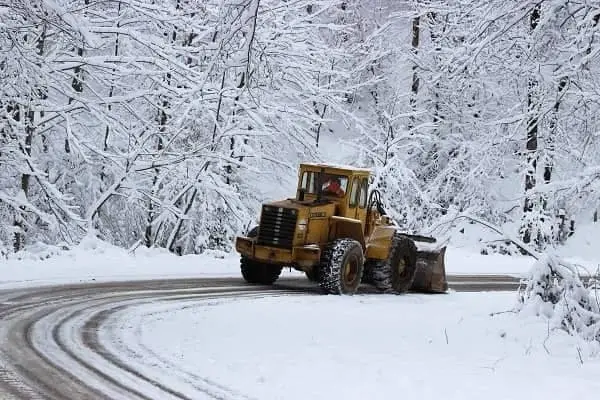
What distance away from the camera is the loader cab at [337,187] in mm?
16344

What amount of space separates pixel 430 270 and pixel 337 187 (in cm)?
284

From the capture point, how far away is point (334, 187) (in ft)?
53.9

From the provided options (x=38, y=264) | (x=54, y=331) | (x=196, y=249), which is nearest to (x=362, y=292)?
(x=38, y=264)

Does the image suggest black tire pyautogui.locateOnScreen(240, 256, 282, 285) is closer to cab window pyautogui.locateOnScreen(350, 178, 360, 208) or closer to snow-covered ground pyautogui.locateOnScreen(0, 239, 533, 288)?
snow-covered ground pyautogui.locateOnScreen(0, 239, 533, 288)

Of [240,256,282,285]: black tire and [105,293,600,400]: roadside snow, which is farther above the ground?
[240,256,282,285]: black tire

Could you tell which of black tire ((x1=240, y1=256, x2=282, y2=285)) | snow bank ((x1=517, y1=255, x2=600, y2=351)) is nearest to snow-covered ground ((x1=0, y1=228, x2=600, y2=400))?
snow bank ((x1=517, y1=255, x2=600, y2=351))

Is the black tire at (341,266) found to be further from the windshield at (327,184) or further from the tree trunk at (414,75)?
the tree trunk at (414,75)

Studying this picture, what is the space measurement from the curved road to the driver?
192 cm

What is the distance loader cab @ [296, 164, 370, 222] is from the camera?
53.6 ft

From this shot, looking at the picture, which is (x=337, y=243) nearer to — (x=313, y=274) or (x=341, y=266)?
(x=341, y=266)

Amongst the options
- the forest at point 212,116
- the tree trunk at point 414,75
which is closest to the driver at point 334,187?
the forest at point 212,116

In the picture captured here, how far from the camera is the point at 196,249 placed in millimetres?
25500

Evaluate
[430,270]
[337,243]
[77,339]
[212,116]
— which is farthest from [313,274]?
[77,339]

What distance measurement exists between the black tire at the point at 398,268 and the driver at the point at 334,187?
156 centimetres
